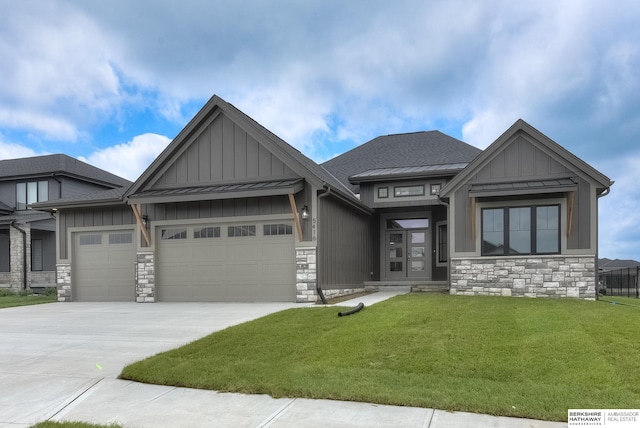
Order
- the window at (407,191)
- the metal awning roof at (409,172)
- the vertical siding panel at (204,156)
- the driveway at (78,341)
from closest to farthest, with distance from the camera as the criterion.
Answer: the driveway at (78,341) < the vertical siding panel at (204,156) < the metal awning roof at (409,172) < the window at (407,191)

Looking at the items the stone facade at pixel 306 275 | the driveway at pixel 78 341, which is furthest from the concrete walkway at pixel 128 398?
the stone facade at pixel 306 275

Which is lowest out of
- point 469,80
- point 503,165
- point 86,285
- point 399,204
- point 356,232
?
point 86,285

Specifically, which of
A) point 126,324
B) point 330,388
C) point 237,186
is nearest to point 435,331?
point 330,388

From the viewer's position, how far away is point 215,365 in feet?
18.1

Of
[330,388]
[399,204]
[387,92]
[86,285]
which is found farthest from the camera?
[387,92]

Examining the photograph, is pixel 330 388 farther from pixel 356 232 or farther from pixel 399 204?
pixel 399 204

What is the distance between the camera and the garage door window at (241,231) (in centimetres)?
1225

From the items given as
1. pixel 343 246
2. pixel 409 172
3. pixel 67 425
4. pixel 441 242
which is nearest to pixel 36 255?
pixel 343 246

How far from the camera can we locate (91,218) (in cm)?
1451

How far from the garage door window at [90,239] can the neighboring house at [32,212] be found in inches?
324

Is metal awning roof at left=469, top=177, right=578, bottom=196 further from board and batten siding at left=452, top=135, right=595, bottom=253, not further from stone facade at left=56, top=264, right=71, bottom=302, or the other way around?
stone facade at left=56, top=264, right=71, bottom=302

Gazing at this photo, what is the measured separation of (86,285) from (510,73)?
16225mm

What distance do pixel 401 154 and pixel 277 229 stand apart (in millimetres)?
8497

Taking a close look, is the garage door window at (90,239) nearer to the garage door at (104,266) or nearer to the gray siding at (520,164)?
the garage door at (104,266)
